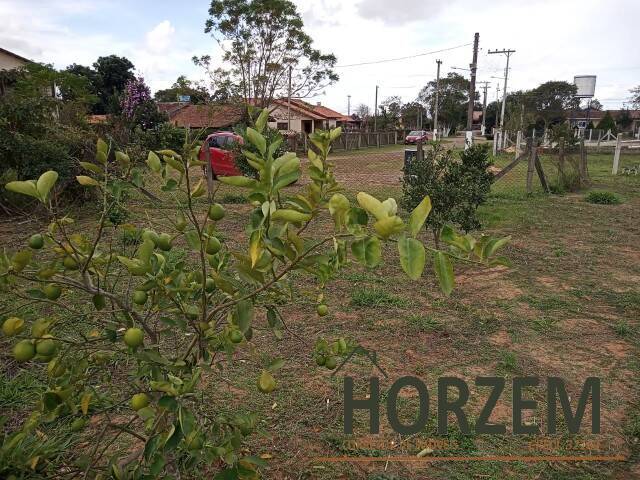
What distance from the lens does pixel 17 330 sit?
105 cm

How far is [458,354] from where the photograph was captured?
3184 mm

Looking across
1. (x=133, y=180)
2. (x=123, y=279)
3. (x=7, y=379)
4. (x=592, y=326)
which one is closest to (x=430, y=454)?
(x=133, y=180)

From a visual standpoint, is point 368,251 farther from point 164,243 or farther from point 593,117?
point 593,117

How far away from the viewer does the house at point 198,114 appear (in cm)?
2264

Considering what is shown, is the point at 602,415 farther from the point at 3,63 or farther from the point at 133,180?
the point at 3,63

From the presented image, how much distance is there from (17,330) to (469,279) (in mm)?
4346

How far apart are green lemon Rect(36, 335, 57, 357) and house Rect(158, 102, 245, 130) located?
17.4m

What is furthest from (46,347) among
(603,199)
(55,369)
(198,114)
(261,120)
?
(198,114)

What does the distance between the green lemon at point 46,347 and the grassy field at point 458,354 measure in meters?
0.41

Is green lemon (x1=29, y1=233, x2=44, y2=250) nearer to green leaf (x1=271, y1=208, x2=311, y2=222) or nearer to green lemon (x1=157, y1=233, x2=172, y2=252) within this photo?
green lemon (x1=157, y1=233, x2=172, y2=252)

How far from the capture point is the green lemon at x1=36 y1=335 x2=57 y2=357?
106cm

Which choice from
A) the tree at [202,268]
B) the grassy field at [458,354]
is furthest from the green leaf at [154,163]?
the grassy field at [458,354]

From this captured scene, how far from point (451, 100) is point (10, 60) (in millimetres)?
48357

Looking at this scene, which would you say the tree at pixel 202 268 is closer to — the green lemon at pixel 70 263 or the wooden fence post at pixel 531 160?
the green lemon at pixel 70 263
